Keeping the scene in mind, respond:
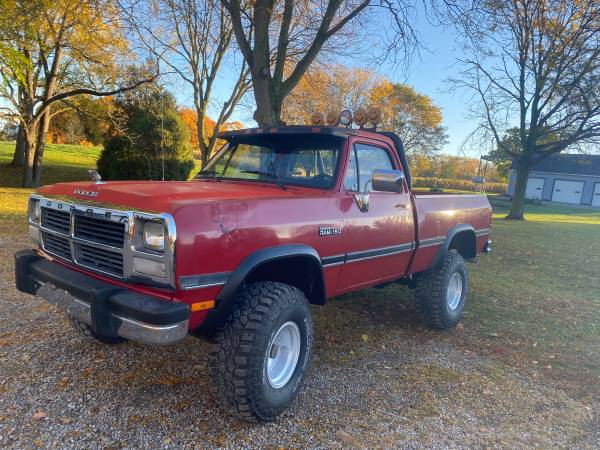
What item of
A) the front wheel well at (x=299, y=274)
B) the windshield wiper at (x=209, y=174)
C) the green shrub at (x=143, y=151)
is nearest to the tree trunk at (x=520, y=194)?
the green shrub at (x=143, y=151)

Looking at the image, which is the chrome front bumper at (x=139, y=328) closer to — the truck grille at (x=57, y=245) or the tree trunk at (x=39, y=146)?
the truck grille at (x=57, y=245)

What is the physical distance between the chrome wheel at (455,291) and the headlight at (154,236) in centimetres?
372

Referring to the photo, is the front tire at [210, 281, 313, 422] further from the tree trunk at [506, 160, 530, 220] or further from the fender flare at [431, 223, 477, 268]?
the tree trunk at [506, 160, 530, 220]

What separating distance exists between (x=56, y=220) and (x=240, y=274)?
5.03ft

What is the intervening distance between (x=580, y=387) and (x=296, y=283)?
271 centimetres

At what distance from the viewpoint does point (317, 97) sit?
60.0 ft

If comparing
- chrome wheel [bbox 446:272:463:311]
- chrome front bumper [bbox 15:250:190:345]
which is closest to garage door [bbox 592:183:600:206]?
chrome wheel [bbox 446:272:463:311]

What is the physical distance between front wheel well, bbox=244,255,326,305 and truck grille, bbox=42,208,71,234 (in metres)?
1.32

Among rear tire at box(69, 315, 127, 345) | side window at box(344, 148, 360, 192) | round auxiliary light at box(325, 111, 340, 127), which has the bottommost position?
rear tire at box(69, 315, 127, 345)

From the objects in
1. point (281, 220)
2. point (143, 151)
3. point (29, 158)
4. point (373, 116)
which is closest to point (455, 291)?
point (373, 116)

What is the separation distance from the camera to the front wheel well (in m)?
3.17

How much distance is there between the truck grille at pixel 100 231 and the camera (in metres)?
2.61

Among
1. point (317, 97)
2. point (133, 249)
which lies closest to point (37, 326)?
point (133, 249)

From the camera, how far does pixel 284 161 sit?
394cm
